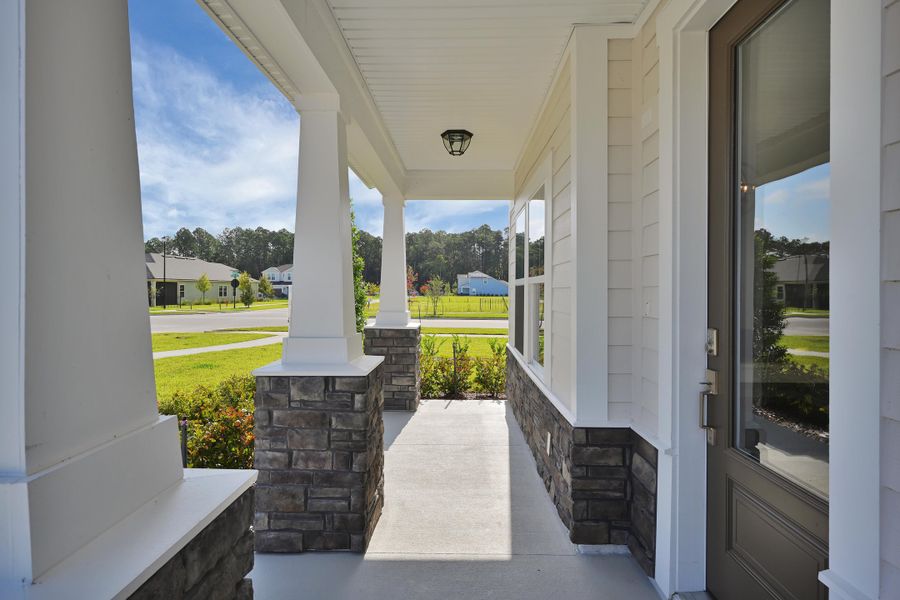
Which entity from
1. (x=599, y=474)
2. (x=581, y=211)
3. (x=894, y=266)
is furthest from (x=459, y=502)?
(x=894, y=266)

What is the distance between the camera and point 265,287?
14.9 m

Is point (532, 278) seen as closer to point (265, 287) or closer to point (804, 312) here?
point (804, 312)

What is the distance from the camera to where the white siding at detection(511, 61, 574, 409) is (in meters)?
3.02

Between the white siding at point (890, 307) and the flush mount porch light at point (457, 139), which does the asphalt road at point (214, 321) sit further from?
the white siding at point (890, 307)

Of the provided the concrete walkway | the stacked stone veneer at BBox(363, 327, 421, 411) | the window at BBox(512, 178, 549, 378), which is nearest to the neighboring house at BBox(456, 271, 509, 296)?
the concrete walkway

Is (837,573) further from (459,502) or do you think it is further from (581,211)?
(459,502)

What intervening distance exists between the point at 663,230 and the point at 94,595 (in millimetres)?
2352

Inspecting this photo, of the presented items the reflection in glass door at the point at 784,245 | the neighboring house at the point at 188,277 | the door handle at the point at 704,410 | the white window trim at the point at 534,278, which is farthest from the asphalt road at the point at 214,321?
the reflection in glass door at the point at 784,245

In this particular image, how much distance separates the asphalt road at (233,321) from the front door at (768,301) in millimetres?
7342

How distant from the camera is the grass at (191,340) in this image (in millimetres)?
8852

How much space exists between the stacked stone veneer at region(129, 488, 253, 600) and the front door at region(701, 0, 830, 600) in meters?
1.80

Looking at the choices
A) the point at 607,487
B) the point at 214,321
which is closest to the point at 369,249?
the point at 214,321

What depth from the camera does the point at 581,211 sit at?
2.66m

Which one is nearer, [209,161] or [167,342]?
[167,342]
